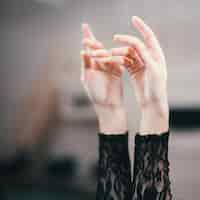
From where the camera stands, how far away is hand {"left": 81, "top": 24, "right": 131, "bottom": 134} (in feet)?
3.06

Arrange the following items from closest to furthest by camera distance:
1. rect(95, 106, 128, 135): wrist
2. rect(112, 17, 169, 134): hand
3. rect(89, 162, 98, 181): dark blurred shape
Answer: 1. rect(112, 17, 169, 134): hand
2. rect(95, 106, 128, 135): wrist
3. rect(89, 162, 98, 181): dark blurred shape

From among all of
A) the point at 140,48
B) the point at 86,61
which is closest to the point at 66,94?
the point at 86,61

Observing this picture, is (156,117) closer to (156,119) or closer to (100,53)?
(156,119)

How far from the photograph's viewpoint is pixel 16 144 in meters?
1.26

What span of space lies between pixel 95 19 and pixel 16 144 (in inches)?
20.7

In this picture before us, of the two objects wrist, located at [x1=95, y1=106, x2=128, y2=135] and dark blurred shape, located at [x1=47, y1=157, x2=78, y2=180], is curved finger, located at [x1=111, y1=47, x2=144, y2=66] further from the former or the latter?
dark blurred shape, located at [x1=47, y1=157, x2=78, y2=180]

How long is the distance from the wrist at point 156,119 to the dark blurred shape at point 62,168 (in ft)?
1.23

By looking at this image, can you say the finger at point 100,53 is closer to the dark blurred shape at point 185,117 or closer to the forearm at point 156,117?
the forearm at point 156,117

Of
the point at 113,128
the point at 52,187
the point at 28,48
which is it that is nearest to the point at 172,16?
the point at 113,128

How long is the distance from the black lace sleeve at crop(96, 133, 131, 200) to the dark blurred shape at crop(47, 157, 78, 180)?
0.81ft

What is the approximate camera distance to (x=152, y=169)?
0.86 metres

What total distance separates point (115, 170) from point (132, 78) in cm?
25

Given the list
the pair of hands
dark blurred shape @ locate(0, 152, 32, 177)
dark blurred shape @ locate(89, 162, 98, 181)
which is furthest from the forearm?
dark blurred shape @ locate(0, 152, 32, 177)

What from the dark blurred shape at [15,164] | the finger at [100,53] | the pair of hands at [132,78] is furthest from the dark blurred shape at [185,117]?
the dark blurred shape at [15,164]
